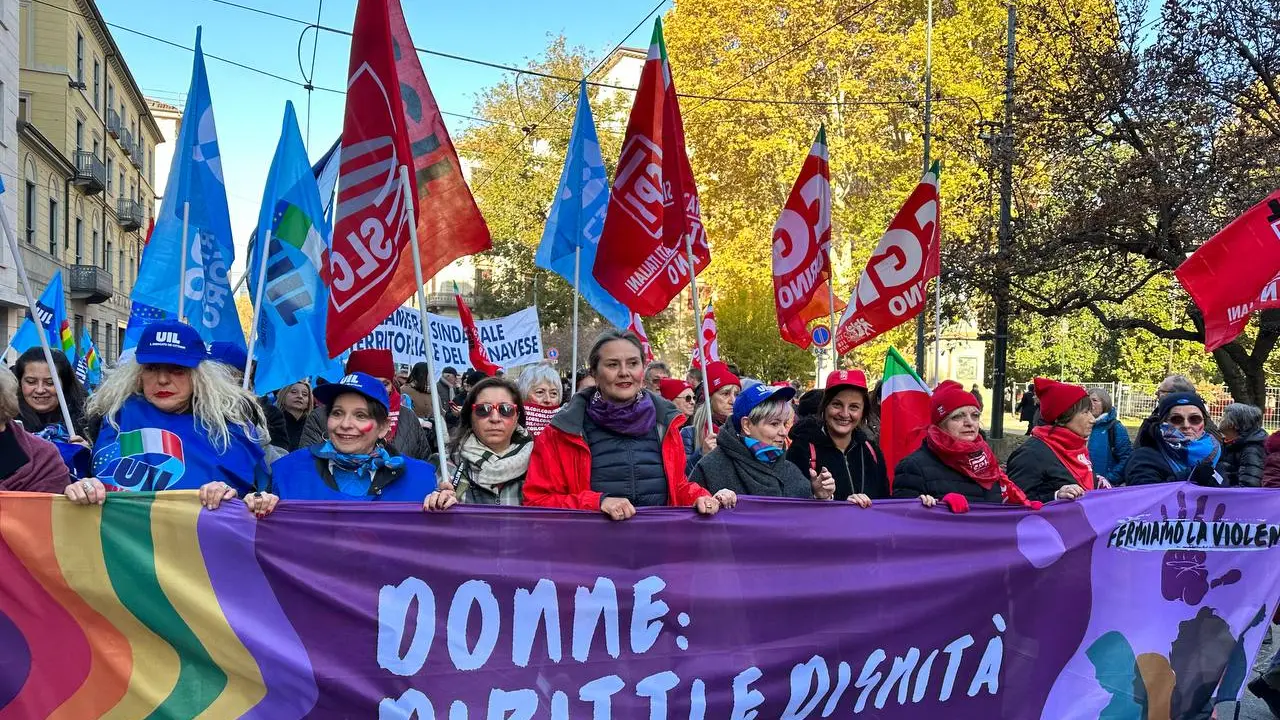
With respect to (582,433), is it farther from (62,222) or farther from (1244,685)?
(62,222)

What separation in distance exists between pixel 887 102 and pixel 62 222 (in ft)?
86.0

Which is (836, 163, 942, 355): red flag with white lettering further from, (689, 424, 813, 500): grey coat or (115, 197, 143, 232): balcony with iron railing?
(115, 197, 143, 232): balcony with iron railing

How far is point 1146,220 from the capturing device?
13555 mm

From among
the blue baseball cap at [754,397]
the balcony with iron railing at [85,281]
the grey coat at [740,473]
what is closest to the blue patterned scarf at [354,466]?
the grey coat at [740,473]

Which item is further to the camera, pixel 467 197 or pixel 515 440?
pixel 467 197

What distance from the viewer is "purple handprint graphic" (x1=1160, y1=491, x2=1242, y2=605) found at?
4.69 m

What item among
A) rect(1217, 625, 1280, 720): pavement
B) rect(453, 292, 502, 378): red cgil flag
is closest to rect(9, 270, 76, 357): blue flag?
rect(453, 292, 502, 378): red cgil flag

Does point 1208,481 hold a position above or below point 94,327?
below

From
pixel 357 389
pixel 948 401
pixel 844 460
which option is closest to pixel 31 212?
pixel 844 460

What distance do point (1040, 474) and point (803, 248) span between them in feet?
12.0

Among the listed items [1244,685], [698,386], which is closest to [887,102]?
[698,386]

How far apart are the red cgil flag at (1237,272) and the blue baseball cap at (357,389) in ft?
14.4

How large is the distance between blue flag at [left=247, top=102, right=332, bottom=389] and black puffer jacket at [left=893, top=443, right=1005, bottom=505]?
4.00 m

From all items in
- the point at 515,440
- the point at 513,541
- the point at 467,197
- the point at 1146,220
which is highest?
the point at 1146,220
